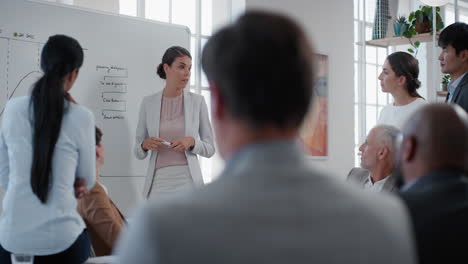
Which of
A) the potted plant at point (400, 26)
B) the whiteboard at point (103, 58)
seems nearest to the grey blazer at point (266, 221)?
the whiteboard at point (103, 58)

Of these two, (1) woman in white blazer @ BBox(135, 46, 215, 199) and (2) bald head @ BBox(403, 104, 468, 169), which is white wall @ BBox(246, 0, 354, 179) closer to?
(1) woman in white blazer @ BBox(135, 46, 215, 199)

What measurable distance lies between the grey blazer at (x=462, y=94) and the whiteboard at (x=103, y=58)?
7.11ft

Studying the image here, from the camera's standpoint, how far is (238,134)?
72 cm

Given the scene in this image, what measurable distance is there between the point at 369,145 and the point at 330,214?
6.71 feet

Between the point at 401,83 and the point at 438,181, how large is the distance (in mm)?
2402

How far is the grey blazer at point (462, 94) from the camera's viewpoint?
2825mm

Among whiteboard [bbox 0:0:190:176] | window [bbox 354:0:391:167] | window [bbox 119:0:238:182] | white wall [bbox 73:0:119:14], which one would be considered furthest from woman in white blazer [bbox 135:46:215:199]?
window [bbox 354:0:391:167]

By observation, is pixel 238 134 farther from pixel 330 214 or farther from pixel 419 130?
pixel 419 130

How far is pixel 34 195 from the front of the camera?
1.77 m

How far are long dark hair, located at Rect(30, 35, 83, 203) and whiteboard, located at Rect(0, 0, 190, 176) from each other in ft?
5.45

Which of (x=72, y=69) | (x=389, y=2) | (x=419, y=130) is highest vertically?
(x=389, y=2)

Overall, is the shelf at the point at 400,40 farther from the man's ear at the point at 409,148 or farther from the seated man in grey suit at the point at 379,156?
the man's ear at the point at 409,148

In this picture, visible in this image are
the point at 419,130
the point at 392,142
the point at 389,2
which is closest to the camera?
the point at 419,130

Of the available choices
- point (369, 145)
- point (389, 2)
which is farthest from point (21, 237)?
point (389, 2)
